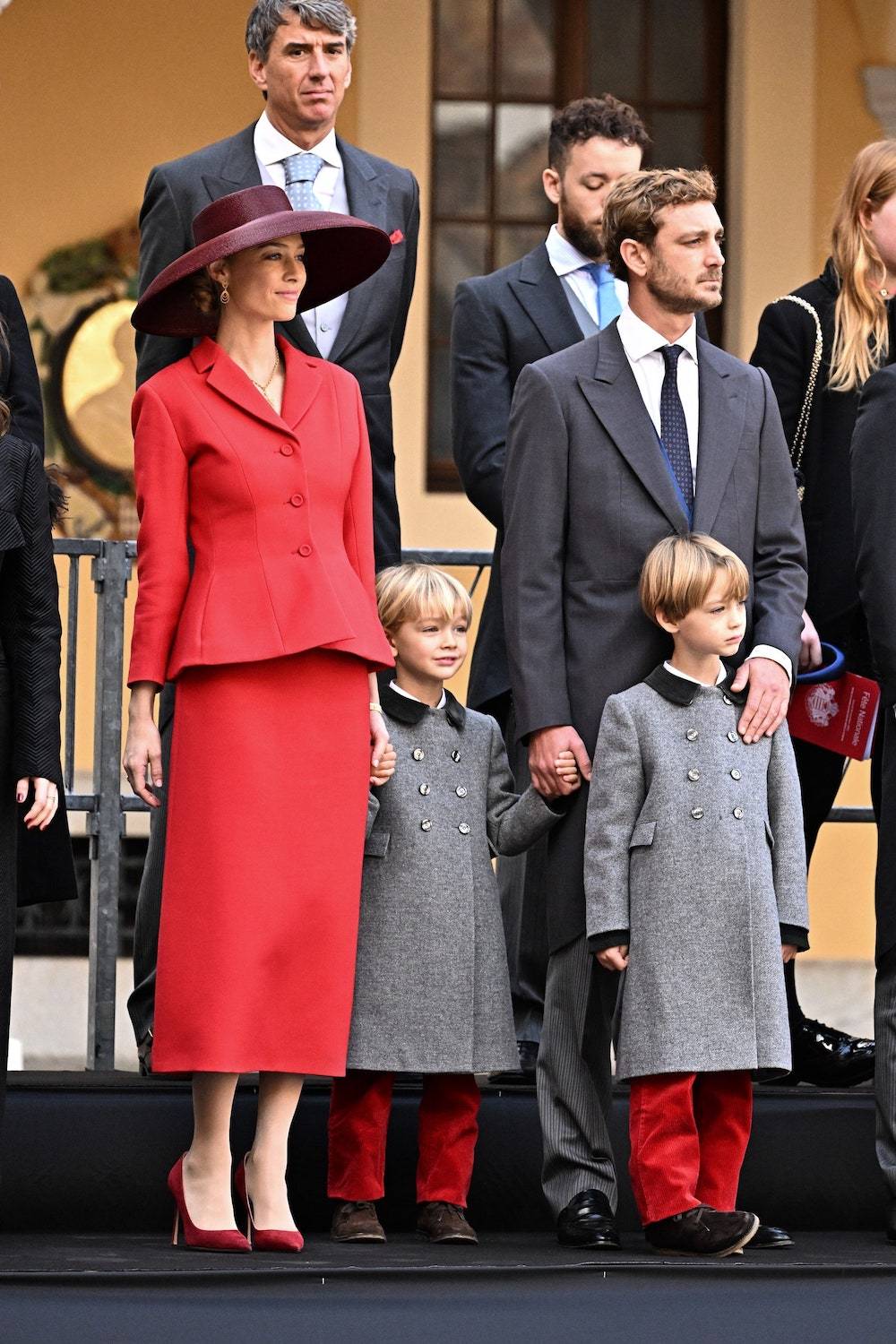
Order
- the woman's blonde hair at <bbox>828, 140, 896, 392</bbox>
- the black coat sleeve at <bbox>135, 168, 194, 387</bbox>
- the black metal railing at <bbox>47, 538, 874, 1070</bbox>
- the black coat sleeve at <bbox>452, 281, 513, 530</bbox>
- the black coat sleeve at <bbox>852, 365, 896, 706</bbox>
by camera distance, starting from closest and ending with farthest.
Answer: the black coat sleeve at <bbox>852, 365, 896, 706</bbox> → the black coat sleeve at <bbox>135, 168, 194, 387</bbox> → the woman's blonde hair at <bbox>828, 140, 896, 392</bbox> → the black coat sleeve at <bbox>452, 281, 513, 530</bbox> → the black metal railing at <bbox>47, 538, 874, 1070</bbox>

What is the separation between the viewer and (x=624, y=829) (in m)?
4.27

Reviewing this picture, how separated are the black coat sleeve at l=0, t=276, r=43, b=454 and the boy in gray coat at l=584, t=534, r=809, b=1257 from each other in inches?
47.5

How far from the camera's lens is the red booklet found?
193 inches

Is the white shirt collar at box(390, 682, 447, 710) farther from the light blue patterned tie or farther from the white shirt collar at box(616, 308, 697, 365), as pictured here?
the light blue patterned tie

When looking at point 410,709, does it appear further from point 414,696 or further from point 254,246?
point 254,246

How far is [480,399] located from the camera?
5223mm

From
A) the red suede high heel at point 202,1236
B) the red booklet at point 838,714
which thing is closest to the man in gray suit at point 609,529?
the red booklet at point 838,714

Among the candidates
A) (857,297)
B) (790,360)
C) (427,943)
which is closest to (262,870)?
(427,943)

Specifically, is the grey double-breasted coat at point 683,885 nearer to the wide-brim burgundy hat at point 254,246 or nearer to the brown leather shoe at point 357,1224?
the brown leather shoe at point 357,1224

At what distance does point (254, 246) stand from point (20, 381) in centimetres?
65

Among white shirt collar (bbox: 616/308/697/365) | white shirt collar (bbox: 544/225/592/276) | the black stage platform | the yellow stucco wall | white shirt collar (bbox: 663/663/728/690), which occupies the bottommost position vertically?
the black stage platform

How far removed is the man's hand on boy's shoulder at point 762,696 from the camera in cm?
433

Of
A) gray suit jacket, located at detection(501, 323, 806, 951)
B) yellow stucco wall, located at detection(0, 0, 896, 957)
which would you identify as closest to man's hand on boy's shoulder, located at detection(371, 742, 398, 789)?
gray suit jacket, located at detection(501, 323, 806, 951)

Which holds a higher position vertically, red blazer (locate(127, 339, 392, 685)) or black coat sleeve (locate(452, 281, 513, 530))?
black coat sleeve (locate(452, 281, 513, 530))
